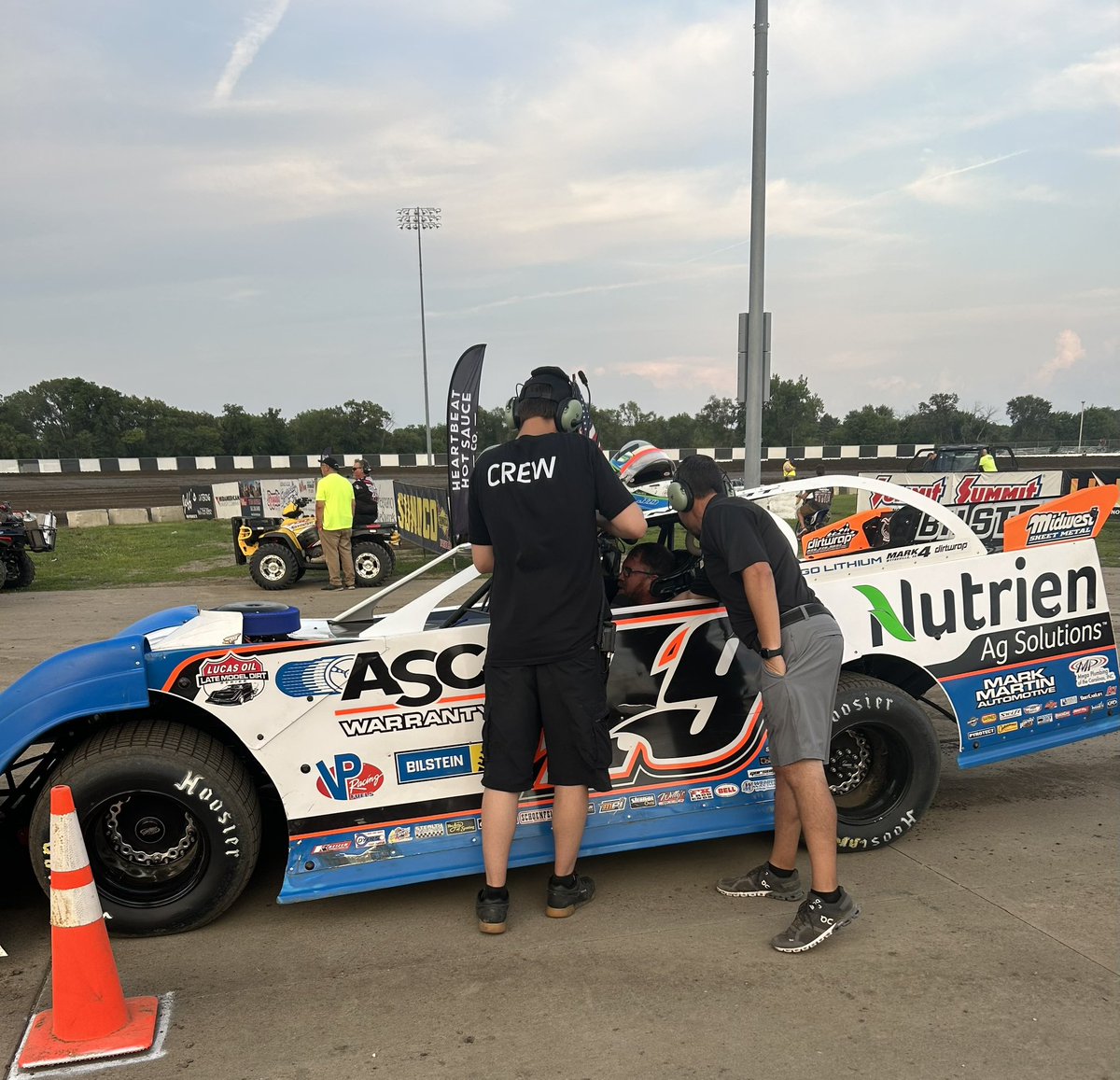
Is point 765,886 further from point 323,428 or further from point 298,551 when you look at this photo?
point 323,428

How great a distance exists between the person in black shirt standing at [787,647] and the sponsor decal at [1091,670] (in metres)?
1.66

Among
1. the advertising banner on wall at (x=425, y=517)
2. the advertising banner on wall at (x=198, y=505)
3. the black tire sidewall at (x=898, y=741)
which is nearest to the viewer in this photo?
the black tire sidewall at (x=898, y=741)

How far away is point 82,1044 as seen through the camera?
2557 mm

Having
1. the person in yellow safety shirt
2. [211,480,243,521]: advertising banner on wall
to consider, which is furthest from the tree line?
the person in yellow safety shirt

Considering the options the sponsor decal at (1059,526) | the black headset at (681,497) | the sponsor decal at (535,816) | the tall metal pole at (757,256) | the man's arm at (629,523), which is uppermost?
the tall metal pole at (757,256)

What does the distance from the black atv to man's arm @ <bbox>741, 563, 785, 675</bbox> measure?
12200 millimetres

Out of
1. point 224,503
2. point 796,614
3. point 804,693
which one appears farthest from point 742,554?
point 224,503

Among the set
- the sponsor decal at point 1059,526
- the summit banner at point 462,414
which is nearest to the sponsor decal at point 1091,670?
the sponsor decal at point 1059,526

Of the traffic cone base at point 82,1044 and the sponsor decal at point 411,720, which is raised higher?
the sponsor decal at point 411,720

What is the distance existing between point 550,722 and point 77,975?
5.14ft

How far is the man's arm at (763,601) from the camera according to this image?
3.01m

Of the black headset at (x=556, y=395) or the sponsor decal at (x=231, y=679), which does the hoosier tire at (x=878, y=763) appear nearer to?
the black headset at (x=556, y=395)

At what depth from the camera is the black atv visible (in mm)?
12391

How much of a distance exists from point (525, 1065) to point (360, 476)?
1269 cm
